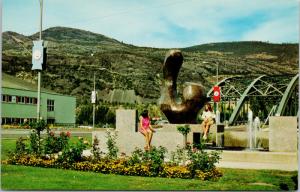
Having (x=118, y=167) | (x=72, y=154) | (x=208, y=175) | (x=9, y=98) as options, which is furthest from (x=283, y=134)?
(x=9, y=98)

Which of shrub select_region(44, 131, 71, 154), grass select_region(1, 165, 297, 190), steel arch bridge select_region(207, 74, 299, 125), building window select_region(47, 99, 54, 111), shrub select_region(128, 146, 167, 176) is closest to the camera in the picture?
grass select_region(1, 165, 297, 190)

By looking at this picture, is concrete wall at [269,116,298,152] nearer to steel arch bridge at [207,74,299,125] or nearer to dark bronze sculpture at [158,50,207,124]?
dark bronze sculpture at [158,50,207,124]

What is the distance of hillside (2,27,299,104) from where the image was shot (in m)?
93.9

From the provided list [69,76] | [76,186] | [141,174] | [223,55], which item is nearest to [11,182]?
[76,186]

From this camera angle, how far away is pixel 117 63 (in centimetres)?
12000

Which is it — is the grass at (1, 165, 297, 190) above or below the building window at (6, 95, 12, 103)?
below

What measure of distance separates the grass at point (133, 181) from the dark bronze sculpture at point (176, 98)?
21.0 feet

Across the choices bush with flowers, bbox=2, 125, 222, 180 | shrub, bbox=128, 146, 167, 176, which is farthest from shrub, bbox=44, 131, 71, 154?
shrub, bbox=128, 146, 167, 176

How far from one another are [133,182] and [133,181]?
0.11 metres

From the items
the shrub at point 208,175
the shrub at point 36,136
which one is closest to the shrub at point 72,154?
the shrub at point 36,136

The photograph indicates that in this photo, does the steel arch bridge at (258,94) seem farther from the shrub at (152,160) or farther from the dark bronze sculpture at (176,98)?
the shrub at (152,160)

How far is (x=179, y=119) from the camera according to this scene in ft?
62.9

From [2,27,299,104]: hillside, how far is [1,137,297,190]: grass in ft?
248

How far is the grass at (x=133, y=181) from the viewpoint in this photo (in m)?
11.1
